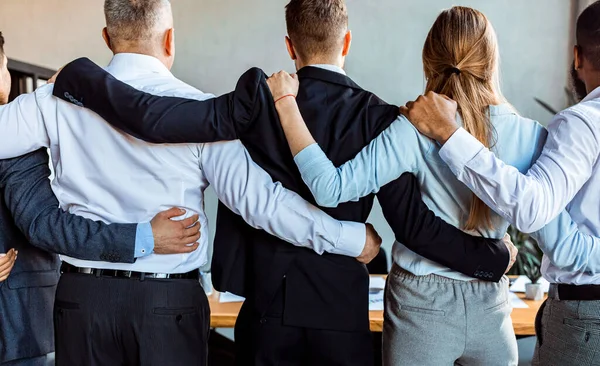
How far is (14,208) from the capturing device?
1865mm

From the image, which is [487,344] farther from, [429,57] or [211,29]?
[211,29]

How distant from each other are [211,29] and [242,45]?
0.26 metres

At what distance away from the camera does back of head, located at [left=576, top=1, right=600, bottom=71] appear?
5.39 ft

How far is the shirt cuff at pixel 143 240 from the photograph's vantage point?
1790 millimetres

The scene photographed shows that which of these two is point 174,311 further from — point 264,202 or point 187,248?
point 264,202

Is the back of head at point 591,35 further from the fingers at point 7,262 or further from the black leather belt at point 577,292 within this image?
the fingers at point 7,262

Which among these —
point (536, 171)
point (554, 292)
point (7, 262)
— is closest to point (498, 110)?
point (536, 171)

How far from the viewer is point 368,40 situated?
16.9 ft

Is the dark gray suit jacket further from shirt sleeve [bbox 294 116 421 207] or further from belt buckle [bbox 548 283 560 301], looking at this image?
belt buckle [bbox 548 283 560 301]

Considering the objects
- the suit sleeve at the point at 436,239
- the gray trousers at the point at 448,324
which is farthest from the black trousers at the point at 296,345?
the suit sleeve at the point at 436,239

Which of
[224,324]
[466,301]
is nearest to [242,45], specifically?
[224,324]

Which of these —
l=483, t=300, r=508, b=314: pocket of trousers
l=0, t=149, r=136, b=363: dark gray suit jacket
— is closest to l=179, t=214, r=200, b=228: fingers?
l=0, t=149, r=136, b=363: dark gray suit jacket

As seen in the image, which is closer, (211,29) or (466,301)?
(466,301)

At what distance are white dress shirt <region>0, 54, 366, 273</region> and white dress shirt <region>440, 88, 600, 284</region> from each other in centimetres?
45
